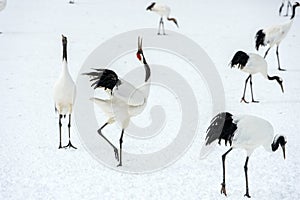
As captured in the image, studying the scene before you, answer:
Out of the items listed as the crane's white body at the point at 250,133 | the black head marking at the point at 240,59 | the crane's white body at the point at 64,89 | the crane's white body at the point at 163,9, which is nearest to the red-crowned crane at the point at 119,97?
the crane's white body at the point at 64,89

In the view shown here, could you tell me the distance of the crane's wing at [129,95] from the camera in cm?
251

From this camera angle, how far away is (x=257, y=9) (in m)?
8.40

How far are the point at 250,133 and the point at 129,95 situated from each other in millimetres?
665

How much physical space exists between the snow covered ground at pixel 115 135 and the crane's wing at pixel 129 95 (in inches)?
15.6

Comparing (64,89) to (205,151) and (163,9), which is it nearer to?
(205,151)

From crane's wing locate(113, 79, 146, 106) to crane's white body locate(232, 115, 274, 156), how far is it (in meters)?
0.53

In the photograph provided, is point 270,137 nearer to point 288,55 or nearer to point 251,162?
point 251,162

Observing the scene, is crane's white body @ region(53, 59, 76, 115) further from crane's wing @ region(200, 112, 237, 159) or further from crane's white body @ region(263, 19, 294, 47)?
crane's white body @ region(263, 19, 294, 47)

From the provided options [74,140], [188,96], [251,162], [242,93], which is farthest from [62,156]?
[242,93]

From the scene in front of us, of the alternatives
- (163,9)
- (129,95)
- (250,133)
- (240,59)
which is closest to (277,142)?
(250,133)

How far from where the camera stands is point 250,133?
7.38ft

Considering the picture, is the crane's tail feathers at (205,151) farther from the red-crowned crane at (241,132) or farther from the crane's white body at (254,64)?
the crane's white body at (254,64)

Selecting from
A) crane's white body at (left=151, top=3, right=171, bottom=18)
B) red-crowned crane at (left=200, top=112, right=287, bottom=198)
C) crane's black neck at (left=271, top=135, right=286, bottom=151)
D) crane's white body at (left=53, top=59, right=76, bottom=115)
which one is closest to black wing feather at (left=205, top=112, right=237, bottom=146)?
red-crowned crane at (left=200, top=112, right=287, bottom=198)

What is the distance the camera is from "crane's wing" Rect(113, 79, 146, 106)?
251 cm
